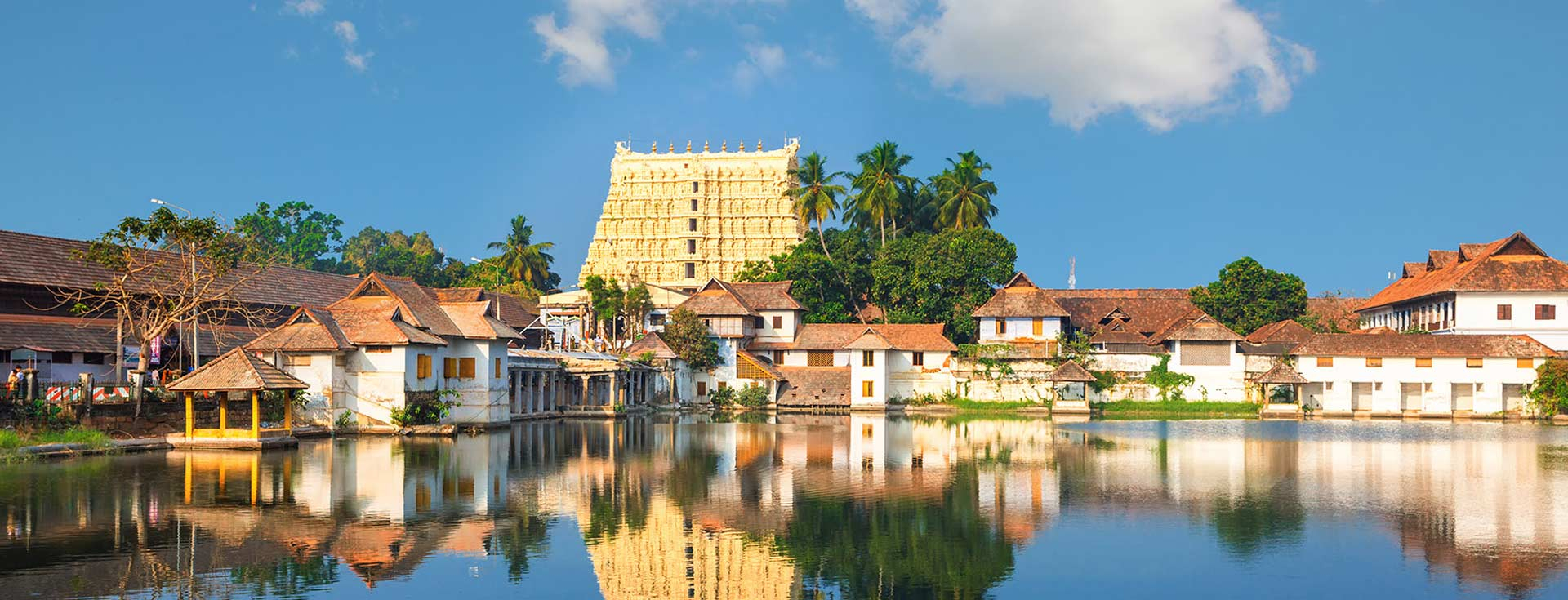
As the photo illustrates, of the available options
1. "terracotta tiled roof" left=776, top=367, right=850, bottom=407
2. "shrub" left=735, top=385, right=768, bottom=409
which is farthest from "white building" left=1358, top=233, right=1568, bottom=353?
"shrub" left=735, top=385, right=768, bottom=409

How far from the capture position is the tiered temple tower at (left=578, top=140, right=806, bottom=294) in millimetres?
98312

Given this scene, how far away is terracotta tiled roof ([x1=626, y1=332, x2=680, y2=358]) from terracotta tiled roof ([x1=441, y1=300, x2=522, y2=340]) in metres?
16.2

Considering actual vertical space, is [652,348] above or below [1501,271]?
below

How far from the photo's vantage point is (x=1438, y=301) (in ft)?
217

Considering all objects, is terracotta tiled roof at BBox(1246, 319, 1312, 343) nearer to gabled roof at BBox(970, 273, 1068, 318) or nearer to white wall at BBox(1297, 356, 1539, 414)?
white wall at BBox(1297, 356, 1539, 414)

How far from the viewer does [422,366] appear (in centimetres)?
4072

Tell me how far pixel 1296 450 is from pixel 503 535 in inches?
996

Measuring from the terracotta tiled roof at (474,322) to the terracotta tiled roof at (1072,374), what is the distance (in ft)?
88.9

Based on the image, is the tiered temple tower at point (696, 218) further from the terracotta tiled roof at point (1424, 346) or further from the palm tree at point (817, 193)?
the terracotta tiled roof at point (1424, 346)

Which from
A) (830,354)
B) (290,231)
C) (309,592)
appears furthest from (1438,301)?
(290,231)

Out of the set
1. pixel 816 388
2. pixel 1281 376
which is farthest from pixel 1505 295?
pixel 816 388

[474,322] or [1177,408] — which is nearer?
[474,322]

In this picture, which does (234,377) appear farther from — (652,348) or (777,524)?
→ (652,348)

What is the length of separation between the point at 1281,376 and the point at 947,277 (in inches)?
764
